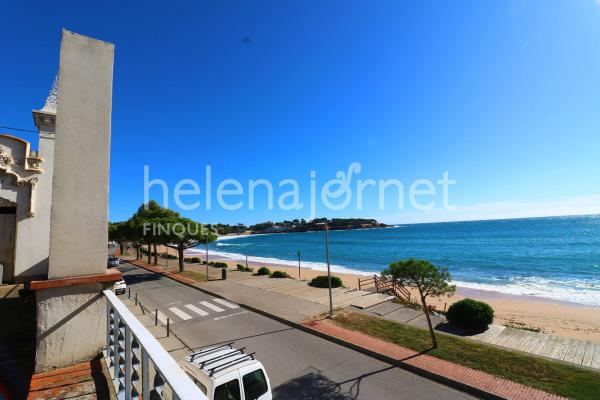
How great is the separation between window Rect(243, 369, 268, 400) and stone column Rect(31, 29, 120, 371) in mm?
4297

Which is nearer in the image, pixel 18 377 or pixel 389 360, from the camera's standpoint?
pixel 18 377

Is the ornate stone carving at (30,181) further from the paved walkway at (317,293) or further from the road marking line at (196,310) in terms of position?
the paved walkway at (317,293)

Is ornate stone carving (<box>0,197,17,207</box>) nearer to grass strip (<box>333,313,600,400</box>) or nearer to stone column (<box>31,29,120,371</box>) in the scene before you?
stone column (<box>31,29,120,371</box>)

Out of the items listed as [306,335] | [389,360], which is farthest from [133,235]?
[389,360]

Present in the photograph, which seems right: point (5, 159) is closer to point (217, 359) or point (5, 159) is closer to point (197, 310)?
point (197, 310)

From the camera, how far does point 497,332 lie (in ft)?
50.0

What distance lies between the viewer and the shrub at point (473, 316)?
1530 cm

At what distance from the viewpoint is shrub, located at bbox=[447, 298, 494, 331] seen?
1530cm

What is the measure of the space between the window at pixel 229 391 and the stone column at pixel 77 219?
375 cm

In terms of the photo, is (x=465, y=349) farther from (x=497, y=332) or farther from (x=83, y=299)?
(x=83, y=299)

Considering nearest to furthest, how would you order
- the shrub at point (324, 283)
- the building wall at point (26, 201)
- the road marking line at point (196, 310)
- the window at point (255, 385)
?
the window at point (255, 385), the building wall at point (26, 201), the road marking line at point (196, 310), the shrub at point (324, 283)

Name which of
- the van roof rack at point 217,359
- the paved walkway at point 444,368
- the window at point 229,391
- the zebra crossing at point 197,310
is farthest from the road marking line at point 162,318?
the window at point 229,391

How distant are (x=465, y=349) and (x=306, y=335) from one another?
659 centimetres

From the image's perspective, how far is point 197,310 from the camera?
61.0 ft
